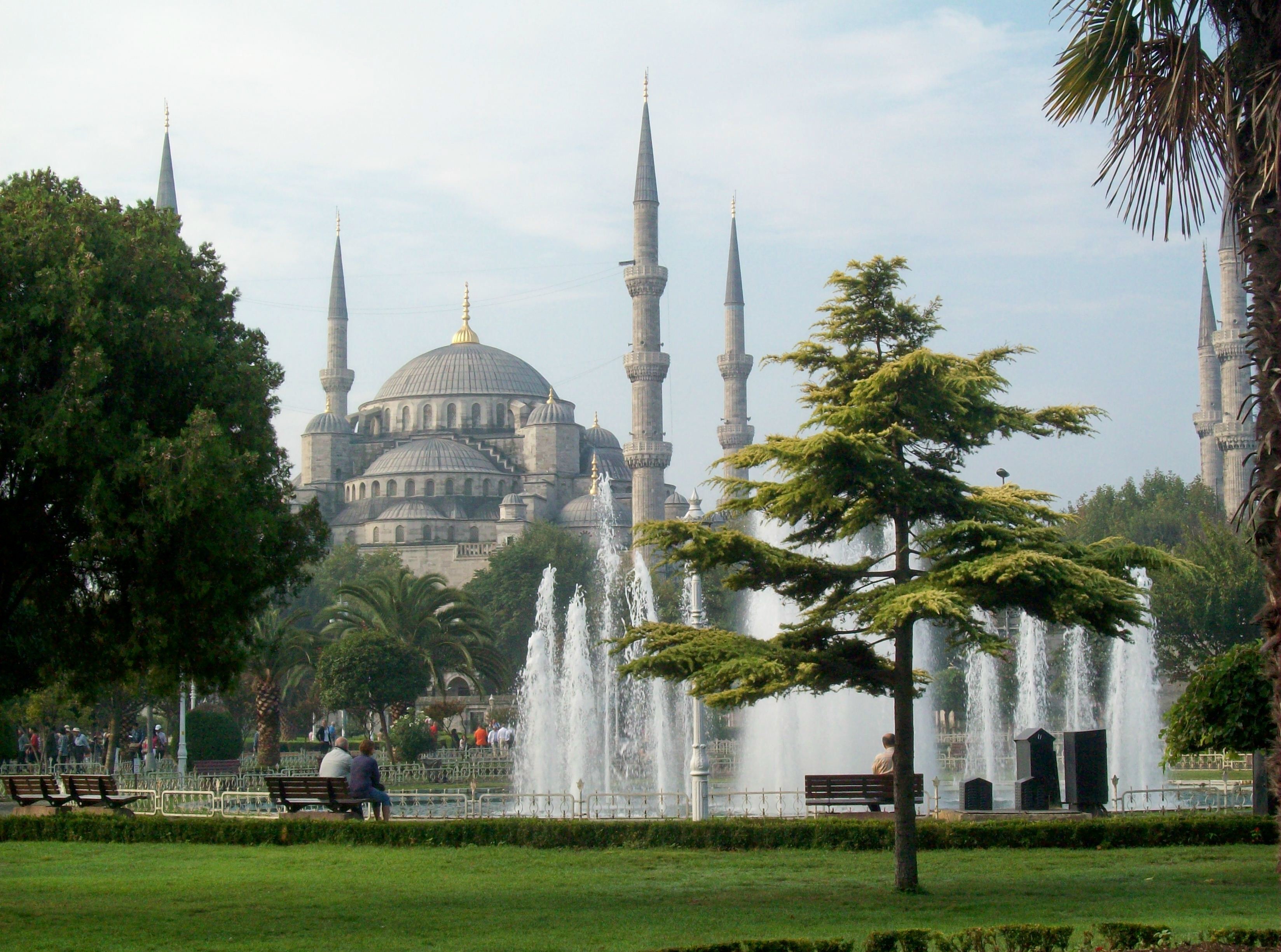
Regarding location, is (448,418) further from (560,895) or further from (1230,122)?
(1230,122)

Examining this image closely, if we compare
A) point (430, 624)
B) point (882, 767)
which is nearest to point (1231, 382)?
point (430, 624)

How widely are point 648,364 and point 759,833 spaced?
141 ft

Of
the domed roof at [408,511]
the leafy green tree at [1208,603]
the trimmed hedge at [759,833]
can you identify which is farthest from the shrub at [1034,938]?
the domed roof at [408,511]

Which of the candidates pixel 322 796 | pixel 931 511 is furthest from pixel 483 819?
pixel 931 511

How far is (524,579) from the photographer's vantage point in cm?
5569

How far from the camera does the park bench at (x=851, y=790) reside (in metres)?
13.0

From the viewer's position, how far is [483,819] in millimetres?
12625

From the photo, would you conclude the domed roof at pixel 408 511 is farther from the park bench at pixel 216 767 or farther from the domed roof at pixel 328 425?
the park bench at pixel 216 767

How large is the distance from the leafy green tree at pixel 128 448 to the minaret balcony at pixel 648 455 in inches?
1736

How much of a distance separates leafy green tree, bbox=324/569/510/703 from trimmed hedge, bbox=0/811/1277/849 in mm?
14837

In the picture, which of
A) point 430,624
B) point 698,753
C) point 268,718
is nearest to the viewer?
point 698,753

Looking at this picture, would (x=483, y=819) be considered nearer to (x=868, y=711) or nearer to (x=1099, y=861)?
(x=1099, y=861)

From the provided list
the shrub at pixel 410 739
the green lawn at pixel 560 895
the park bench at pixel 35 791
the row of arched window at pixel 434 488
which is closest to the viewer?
the green lawn at pixel 560 895

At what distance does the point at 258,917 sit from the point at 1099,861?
20.4 ft
